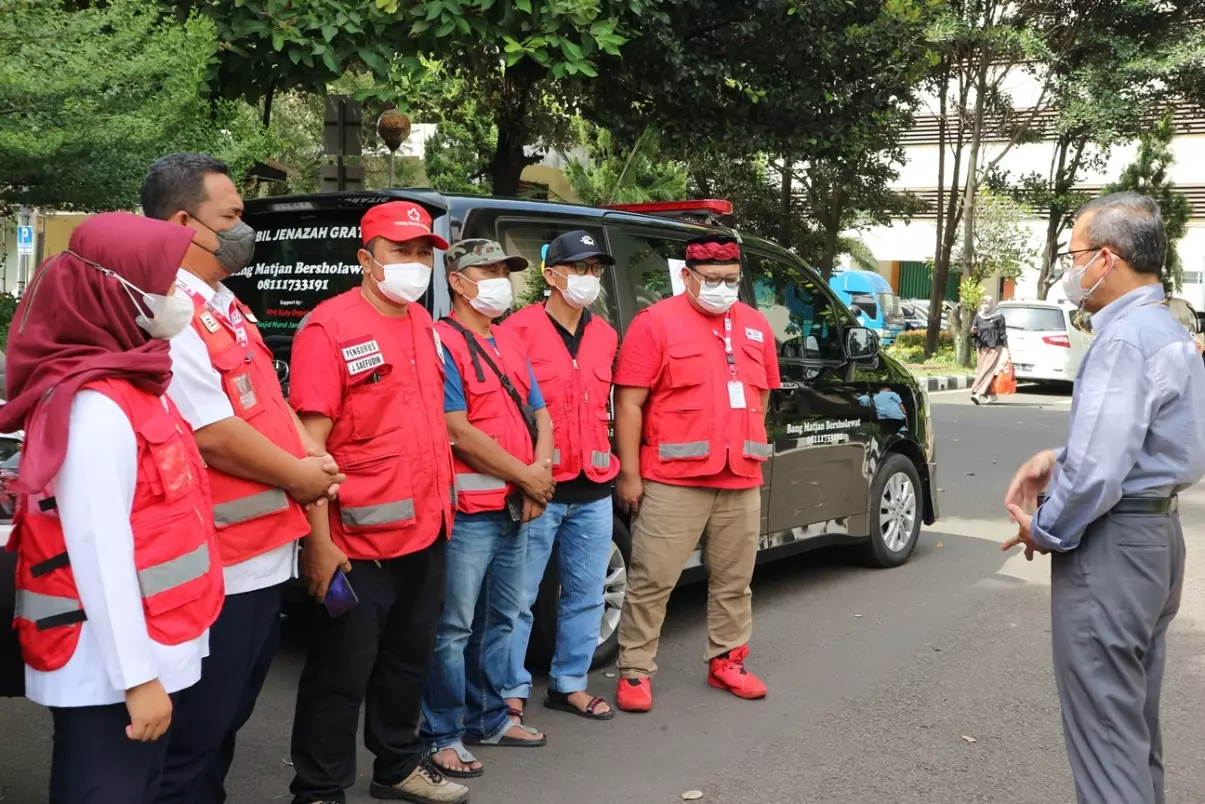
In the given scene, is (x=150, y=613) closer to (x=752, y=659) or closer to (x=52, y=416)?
(x=52, y=416)

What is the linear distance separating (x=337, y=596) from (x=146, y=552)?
1207 millimetres

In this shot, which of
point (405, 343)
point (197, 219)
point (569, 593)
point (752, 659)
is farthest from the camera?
point (752, 659)

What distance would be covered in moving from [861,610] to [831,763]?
2.30 meters

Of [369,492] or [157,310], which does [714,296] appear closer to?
[369,492]

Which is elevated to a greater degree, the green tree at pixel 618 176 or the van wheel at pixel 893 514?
the green tree at pixel 618 176

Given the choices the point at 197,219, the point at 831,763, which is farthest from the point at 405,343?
the point at 831,763

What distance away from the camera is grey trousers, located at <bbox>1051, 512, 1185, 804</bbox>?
3289 millimetres

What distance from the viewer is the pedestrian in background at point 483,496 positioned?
4.36m

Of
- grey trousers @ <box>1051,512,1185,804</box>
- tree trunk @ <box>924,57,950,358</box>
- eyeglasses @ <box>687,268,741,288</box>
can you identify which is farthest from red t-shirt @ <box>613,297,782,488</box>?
tree trunk @ <box>924,57,950,358</box>

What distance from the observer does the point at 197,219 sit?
337cm

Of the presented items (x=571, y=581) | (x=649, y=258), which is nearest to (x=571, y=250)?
(x=649, y=258)

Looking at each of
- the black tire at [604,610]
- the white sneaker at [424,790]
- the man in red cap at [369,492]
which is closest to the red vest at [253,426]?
the man in red cap at [369,492]

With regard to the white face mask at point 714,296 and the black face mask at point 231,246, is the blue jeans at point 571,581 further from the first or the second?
the black face mask at point 231,246

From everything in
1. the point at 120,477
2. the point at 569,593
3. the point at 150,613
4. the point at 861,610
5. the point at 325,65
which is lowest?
the point at 861,610
